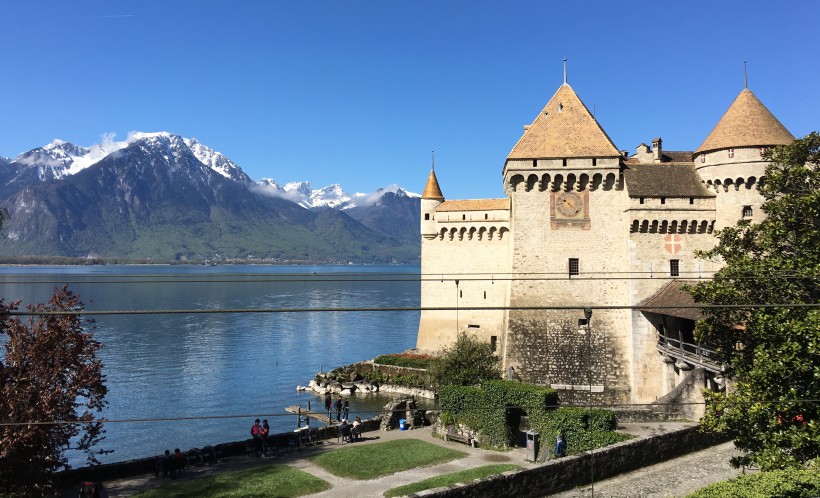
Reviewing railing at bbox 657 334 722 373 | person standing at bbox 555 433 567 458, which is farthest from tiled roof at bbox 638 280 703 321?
person standing at bbox 555 433 567 458

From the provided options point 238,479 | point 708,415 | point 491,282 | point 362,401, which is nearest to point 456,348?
point 491,282

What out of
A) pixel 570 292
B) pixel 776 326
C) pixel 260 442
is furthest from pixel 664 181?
pixel 260 442

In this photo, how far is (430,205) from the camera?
49.3m

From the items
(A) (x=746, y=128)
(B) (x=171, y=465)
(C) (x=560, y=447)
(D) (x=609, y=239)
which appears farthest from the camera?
(D) (x=609, y=239)

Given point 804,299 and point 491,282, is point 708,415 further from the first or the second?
point 491,282

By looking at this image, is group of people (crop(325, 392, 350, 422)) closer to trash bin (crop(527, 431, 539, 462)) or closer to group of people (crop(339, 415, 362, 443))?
group of people (crop(339, 415, 362, 443))

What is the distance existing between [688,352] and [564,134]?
583 inches

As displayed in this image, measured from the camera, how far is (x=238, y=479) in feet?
75.3

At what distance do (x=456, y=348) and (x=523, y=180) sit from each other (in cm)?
1120

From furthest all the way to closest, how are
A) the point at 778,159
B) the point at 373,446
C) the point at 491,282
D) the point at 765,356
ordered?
the point at 491,282, the point at 373,446, the point at 778,159, the point at 765,356

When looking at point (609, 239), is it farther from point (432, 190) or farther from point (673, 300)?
point (432, 190)

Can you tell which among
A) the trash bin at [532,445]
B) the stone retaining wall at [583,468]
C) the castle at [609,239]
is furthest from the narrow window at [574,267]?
the stone retaining wall at [583,468]

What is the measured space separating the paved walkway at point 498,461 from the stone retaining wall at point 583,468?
1.04ft

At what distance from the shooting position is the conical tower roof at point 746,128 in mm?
32688
